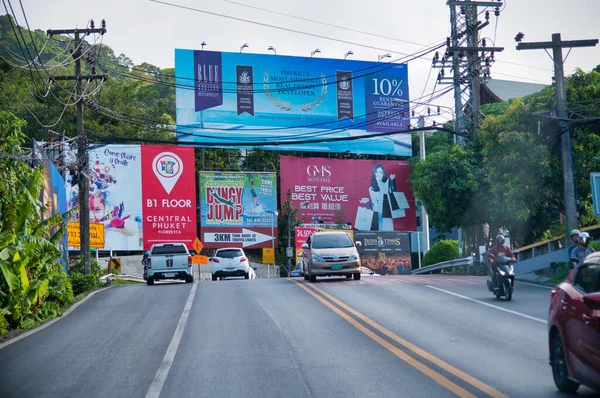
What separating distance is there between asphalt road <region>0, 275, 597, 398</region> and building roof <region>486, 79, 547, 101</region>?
51286mm

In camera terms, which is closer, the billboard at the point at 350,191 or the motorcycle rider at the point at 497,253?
the motorcycle rider at the point at 497,253

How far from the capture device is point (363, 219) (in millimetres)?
62438

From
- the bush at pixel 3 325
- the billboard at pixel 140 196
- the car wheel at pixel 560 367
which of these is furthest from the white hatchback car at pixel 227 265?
the car wheel at pixel 560 367

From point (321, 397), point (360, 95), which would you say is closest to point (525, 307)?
point (321, 397)

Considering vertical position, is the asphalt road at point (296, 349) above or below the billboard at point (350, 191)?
below

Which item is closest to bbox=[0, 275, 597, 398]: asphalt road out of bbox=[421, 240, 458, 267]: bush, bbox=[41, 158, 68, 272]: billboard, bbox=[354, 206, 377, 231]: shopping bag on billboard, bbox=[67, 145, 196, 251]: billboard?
bbox=[41, 158, 68, 272]: billboard

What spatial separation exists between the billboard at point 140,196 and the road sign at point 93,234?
9.06 metres

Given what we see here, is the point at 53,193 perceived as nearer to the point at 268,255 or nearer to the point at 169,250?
the point at 169,250

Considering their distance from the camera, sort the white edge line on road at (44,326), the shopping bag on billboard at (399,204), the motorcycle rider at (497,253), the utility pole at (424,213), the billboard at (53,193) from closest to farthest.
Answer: the white edge line on road at (44,326) < the motorcycle rider at (497,253) < the billboard at (53,193) < the utility pole at (424,213) < the shopping bag on billboard at (399,204)

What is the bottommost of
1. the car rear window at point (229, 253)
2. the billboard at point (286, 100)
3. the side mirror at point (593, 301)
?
the car rear window at point (229, 253)

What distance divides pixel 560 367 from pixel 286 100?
2003 inches

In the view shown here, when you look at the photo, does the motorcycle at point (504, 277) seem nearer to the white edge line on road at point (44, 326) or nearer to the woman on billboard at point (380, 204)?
the white edge line on road at point (44, 326)

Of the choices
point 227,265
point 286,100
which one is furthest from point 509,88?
point 227,265

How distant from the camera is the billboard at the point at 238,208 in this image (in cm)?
5809
